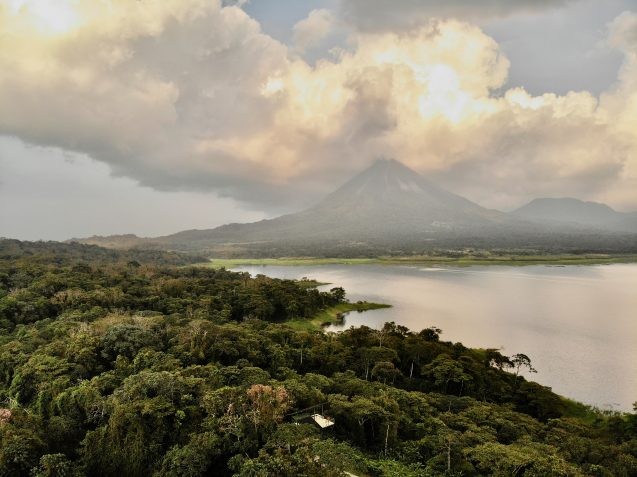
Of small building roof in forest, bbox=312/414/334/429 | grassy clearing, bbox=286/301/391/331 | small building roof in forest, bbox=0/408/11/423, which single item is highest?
small building roof in forest, bbox=0/408/11/423

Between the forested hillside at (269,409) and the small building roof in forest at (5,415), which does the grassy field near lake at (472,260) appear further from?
the small building roof in forest at (5,415)

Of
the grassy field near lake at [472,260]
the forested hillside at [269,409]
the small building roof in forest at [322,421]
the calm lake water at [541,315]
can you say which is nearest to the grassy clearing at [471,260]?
the grassy field near lake at [472,260]

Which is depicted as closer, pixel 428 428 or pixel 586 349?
pixel 428 428

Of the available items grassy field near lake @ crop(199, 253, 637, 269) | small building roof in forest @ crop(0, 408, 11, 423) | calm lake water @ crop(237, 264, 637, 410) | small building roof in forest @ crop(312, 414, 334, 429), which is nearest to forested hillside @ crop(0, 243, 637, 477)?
small building roof in forest @ crop(0, 408, 11, 423)

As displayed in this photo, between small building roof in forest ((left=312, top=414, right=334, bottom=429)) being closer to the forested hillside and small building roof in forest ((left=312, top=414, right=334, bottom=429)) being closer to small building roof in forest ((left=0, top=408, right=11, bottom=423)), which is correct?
the forested hillside

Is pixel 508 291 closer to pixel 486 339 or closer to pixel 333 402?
pixel 486 339

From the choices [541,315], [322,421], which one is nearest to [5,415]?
[322,421]

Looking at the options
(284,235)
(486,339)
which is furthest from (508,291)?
(284,235)
